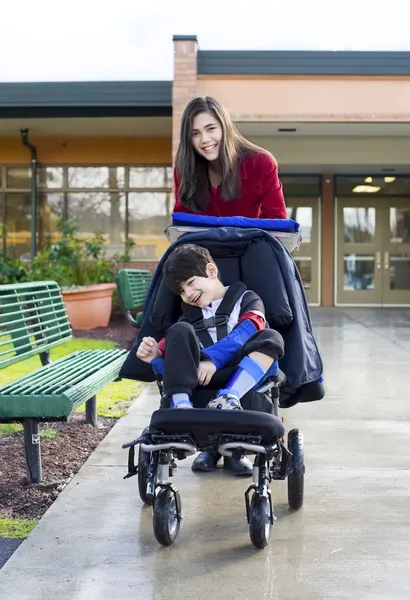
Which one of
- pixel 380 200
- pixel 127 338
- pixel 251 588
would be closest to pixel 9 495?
pixel 251 588

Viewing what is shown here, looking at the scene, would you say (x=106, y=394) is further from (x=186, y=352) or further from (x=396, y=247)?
(x=396, y=247)

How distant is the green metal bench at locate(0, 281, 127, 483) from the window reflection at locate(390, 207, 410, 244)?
1255 centimetres

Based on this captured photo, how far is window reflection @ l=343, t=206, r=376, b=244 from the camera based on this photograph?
16828 mm

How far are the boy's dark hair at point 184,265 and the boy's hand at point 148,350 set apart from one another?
24 cm

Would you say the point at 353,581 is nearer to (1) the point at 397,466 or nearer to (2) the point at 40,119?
(1) the point at 397,466

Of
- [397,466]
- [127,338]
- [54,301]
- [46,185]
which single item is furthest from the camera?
[46,185]

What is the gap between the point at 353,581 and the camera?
101 inches

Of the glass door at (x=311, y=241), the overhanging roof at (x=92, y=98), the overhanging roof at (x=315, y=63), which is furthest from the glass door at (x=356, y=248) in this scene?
the overhanging roof at (x=92, y=98)

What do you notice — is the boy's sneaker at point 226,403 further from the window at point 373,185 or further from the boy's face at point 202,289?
the window at point 373,185

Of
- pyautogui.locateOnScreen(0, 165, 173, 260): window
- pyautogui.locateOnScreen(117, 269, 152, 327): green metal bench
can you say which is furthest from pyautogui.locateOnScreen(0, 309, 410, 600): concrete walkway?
pyautogui.locateOnScreen(0, 165, 173, 260): window

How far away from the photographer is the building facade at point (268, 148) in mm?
11828

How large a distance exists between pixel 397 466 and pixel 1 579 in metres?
2.29

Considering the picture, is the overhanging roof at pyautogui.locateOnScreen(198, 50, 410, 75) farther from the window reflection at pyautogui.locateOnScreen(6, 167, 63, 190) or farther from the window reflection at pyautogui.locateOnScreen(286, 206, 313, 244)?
the window reflection at pyautogui.locateOnScreen(6, 167, 63, 190)

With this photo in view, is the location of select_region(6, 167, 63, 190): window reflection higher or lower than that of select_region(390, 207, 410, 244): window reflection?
higher
